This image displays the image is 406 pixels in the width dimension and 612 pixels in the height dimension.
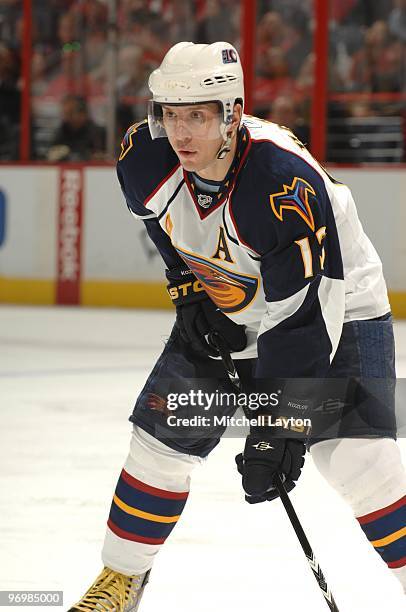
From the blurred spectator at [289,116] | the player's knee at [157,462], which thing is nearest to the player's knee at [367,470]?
the player's knee at [157,462]

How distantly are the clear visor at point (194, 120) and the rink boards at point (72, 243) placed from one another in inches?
242

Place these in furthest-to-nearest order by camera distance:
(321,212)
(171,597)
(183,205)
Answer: (171,597) < (183,205) < (321,212)

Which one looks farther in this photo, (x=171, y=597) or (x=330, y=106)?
(x=330, y=106)

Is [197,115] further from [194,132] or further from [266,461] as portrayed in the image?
[266,461]

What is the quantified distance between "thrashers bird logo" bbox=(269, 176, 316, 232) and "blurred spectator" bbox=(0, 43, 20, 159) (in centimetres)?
728

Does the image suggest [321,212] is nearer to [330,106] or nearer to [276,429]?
[276,429]

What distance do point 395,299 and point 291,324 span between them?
5.94m

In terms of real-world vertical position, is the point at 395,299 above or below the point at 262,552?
below

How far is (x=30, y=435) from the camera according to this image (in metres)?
4.29

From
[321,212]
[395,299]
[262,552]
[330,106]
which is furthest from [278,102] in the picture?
[321,212]

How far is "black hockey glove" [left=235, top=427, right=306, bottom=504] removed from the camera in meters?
2.13

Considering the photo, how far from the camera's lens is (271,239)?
7.02ft

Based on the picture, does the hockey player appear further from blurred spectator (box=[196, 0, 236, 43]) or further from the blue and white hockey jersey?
blurred spectator (box=[196, 0, 236, 43])

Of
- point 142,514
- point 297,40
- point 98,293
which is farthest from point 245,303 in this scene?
point 297,40
